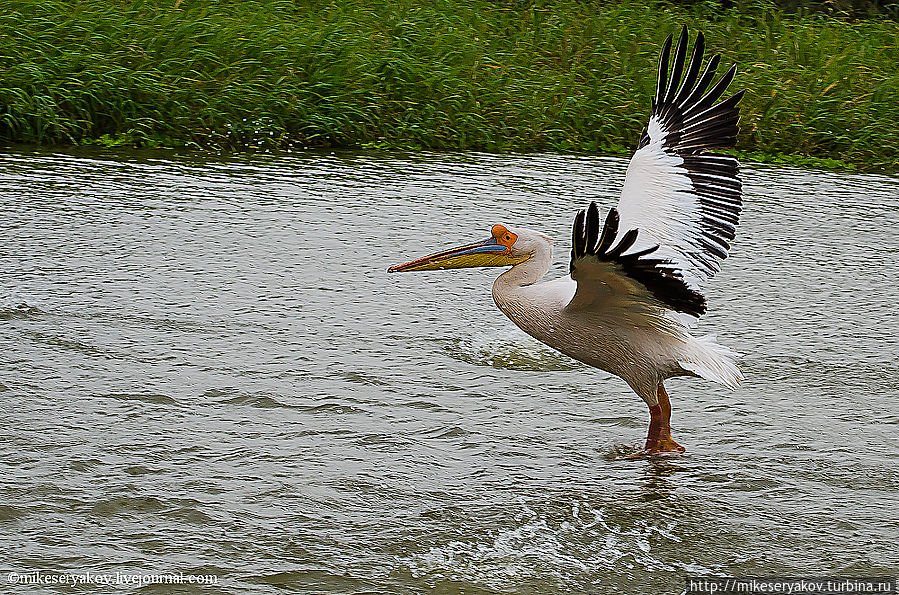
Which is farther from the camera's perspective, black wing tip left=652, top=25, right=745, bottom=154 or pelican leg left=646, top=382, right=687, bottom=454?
black wing tip left=652, top=25, right=745, bottom=154

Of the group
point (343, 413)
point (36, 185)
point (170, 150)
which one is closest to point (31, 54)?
point (170, 150)

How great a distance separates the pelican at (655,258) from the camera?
4.36m

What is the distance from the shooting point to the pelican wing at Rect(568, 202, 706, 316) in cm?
361

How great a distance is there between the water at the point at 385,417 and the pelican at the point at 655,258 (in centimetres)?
34

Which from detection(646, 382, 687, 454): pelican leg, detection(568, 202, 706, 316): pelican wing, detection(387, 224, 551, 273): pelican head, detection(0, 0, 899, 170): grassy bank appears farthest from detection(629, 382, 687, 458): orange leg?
detection(0, 0, 899, 170): grassy bank

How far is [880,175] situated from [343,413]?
7.36 metres

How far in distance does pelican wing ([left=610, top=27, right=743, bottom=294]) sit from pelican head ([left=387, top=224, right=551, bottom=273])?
0.36 meters

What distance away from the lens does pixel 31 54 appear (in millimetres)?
10281

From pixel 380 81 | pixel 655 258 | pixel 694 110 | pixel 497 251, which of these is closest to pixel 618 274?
pixel 655 258

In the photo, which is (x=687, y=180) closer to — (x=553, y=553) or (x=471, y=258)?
(x=471, y=258)

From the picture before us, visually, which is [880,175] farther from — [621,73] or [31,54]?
[31,54]

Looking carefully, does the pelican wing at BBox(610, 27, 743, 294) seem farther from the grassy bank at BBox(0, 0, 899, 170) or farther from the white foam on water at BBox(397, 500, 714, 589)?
the grassy bank at BBox(0, 0, 899, 170)

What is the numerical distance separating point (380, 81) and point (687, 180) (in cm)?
679

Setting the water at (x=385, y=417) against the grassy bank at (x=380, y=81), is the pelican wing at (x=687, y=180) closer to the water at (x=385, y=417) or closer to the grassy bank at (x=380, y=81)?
the water at (x=385, y=417)
